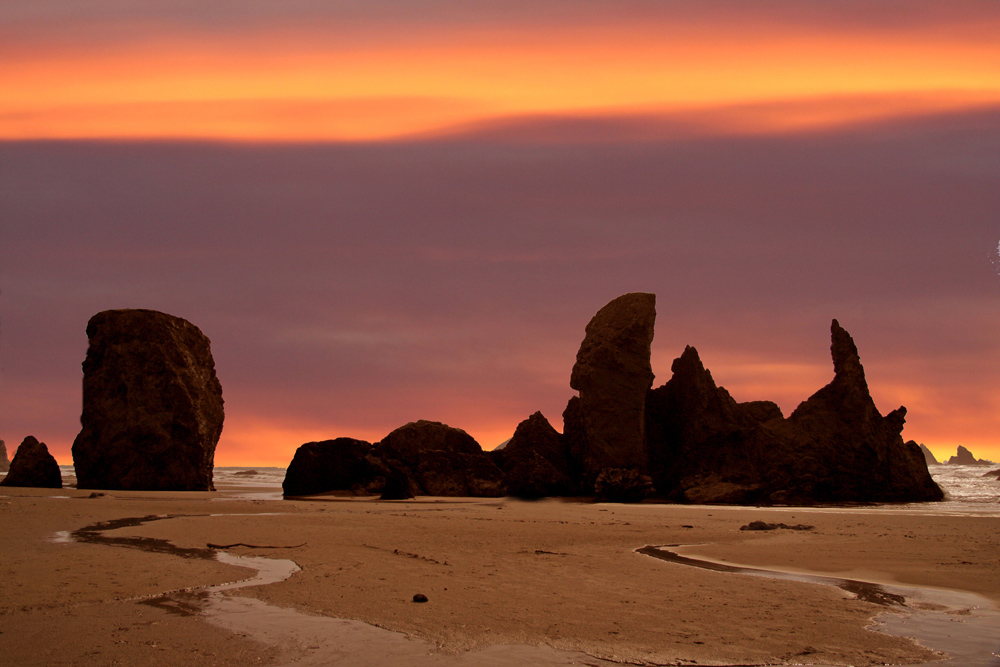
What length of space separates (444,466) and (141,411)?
13052 millimetres

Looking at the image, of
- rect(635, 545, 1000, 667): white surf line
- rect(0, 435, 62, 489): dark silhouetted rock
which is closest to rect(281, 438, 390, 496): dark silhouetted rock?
rect(0, 435, 62, 489): dark silhouetted rock

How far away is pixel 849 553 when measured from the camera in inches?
550

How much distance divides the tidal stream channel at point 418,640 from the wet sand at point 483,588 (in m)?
0.12

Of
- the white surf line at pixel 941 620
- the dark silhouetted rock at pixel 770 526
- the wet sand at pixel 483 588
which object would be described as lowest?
the white surf line at pixel 941 620

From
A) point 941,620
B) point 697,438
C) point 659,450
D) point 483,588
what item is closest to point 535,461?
point 659,450

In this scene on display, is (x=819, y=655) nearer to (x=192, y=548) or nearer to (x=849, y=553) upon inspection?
(x=849, y=553)

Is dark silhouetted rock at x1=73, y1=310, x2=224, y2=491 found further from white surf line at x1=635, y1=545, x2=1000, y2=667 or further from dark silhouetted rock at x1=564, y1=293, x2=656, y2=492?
white surf line at x1=635, y1=545, x2=1000, y2=667

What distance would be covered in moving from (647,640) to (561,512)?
17.5 metres

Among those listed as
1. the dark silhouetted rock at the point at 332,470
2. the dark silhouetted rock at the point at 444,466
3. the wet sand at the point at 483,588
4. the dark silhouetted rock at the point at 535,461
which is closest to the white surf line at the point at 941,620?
the wet sand at the point at 483,588

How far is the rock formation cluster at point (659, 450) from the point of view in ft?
119

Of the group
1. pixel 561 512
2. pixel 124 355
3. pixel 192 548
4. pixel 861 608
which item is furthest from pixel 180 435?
pixel 861 608

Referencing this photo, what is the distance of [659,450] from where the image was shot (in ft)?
129

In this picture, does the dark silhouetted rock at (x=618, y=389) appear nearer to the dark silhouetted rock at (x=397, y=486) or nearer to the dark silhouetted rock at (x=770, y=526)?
the dark silhouetted rock at (x=397, y=486)

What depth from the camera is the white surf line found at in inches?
288
